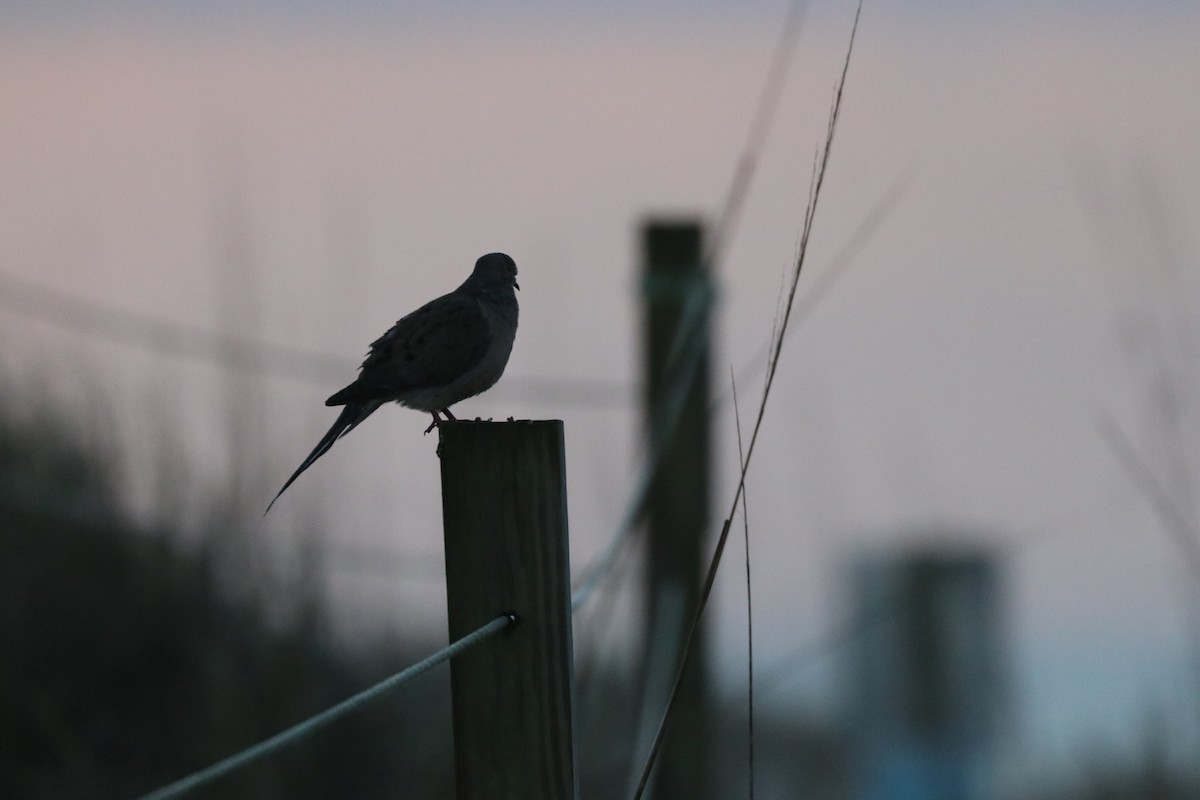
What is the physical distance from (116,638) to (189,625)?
341mm

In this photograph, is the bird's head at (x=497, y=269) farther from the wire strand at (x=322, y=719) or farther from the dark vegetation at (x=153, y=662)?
the dark vegetation at (x=153, y=662)

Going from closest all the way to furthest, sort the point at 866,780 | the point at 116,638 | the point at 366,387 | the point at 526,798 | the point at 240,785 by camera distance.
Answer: the point at 526,798
the point at 366,387
the point at 240,785
the point at 116,638
the point at 866,780

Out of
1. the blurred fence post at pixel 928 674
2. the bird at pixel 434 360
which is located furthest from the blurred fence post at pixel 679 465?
the blurred fence post at pixel 928 674

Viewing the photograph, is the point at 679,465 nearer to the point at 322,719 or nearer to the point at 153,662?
the point at 153,662

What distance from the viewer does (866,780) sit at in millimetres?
9852

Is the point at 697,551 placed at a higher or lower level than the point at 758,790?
higher

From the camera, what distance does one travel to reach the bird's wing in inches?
138

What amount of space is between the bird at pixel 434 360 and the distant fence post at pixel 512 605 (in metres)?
1.45

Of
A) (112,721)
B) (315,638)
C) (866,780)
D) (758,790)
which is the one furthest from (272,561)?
(866,780)

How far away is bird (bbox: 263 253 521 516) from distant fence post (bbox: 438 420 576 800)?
1449mm

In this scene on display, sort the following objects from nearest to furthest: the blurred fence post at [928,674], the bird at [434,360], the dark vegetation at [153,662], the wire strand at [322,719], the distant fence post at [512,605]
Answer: the wire strand at [322,719]
the distant fence post at [512,605]
the bird at [434,360]
the dark vegetation at [153,662]
the blurred fence post at [928,674]

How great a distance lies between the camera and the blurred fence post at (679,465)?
4.96 m

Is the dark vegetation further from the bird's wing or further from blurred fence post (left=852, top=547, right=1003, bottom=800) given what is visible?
blurred fence post (left=852, top=547, right=1003, bottom=800)

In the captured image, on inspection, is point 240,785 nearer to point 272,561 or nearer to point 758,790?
point 272,561
